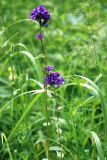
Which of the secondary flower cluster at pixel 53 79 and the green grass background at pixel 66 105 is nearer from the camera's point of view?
the secondary flower cluster at pixel 53 79

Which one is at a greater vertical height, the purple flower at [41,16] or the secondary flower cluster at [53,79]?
the purple flower at [41,16]

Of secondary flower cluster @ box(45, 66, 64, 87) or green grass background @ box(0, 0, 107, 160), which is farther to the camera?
green grass background @ box(0, 0, 107, 160)

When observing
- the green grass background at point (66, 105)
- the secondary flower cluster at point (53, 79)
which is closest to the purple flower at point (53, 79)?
the secondary flower cluster at point (53, 79)

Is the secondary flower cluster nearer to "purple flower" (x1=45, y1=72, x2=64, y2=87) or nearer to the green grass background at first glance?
"purple flower" (x1=45, y1=72, x2=64, y2=87)

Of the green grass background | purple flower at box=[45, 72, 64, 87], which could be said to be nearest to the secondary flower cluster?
purple flower at box=[45, 72, 64, 87]

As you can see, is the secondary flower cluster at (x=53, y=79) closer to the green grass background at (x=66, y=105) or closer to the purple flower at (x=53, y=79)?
the purple flower at (x=53, y=79)

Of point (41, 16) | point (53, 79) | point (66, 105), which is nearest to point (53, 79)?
point (53, 79)

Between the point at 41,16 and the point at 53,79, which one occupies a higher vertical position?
the point at 41,16

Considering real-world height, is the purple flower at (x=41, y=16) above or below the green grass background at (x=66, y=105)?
above

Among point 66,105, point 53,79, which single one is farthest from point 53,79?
point 66,105

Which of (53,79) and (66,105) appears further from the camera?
(66,105)

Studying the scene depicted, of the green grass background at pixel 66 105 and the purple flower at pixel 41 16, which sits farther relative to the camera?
the green grass background at pixel 66 105

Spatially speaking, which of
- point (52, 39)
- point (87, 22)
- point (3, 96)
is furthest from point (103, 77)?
point (52, 39)

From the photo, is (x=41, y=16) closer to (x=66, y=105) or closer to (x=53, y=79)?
(x=53, y=79)
